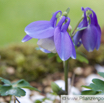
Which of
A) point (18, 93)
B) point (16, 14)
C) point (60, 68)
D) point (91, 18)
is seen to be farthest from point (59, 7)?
point (18, 93)

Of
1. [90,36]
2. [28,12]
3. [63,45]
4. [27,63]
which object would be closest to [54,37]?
[63,45]

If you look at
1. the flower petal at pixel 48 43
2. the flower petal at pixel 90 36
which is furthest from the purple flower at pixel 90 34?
the flower petal at pixel 48 43

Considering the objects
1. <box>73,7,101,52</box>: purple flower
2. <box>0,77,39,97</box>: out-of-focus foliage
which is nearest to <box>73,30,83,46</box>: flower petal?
<box>73,7,101,52</box>: purple flower

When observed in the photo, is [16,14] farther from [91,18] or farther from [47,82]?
[91,18]

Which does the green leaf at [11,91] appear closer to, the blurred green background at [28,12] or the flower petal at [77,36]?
the flower petal at [77,36]

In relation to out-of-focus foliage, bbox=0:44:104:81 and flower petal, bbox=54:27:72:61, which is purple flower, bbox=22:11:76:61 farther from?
out-of-focus foliage, bbox=0:44:104:81

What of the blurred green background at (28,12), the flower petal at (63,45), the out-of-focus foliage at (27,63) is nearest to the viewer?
the flower petal at (63,45)
